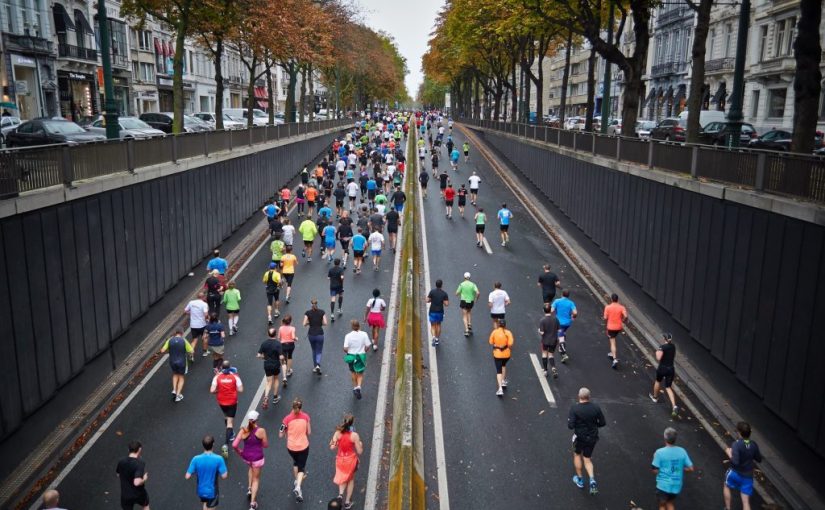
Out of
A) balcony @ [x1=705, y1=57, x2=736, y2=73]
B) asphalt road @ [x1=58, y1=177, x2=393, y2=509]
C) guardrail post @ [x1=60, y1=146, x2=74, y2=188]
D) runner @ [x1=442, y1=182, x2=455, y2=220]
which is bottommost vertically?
asphalt road @ [x1=58, y1=177, x2=393, y2=509]

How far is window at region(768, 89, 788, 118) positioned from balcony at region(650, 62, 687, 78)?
55.0 ft

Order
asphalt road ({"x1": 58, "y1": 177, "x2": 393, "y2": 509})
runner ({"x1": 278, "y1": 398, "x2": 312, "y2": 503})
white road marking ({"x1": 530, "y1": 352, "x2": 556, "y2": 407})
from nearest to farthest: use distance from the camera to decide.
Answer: runner ({"x1": 278, "y1": 398, "x2": 312, "y2": 503}) → asphalt road ({"x1": 58, "y1": 177, "x2": 393, "y2": 509}) → white road marking ({"x1": 530, "y1": 352, "x2": 556, "y2": 407})

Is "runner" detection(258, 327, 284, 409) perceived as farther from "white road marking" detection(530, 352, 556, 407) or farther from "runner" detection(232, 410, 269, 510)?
"white road marking" detection(530, 352, 556, 407)

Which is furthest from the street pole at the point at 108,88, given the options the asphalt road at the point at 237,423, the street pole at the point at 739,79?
the street pole at the point at 739,79

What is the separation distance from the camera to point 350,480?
33.6 ft

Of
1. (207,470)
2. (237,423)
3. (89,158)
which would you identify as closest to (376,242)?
(89,158)

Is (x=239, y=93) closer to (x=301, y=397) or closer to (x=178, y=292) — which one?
(x=178, y=292)

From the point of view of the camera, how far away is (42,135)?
24641mm

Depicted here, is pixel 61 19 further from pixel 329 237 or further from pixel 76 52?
pixel 329 237

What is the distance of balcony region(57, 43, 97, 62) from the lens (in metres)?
46.9

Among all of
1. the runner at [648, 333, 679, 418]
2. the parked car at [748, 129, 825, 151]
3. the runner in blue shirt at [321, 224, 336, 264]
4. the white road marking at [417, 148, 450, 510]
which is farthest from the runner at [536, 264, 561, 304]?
the parked car at [748, 129, 825, 151]

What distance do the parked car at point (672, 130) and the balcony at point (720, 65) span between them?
16.6 metres

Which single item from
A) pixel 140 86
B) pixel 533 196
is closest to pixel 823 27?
pixel 533 196

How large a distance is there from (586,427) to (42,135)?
75.4 ft
